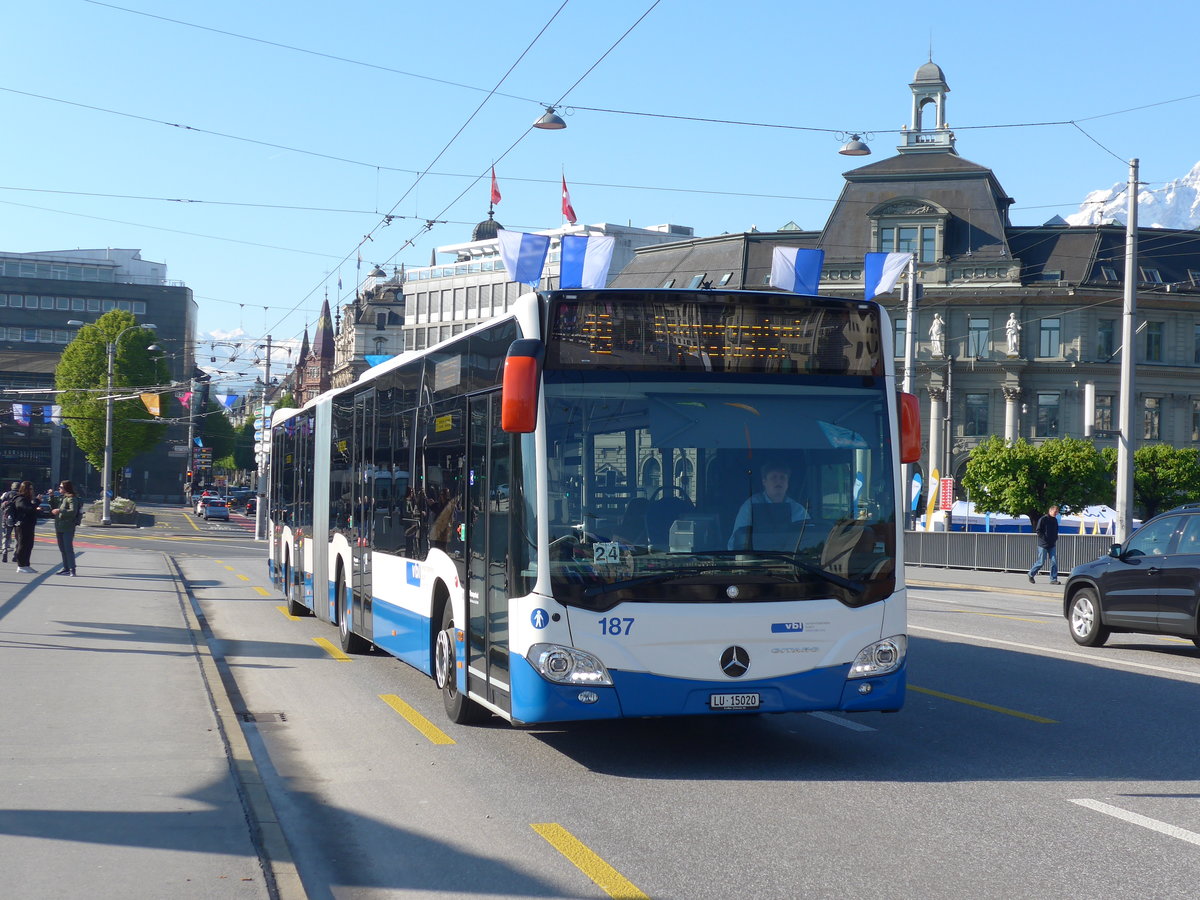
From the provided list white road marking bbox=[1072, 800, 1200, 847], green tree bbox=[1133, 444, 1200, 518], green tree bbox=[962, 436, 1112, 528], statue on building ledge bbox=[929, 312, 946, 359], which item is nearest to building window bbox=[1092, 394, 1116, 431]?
statue on building ledge bbox=[929, 312, 946, 359]

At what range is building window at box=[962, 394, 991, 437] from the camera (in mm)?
67500

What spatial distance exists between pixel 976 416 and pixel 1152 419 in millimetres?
8764

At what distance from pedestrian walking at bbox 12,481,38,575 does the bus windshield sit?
19.4 metres

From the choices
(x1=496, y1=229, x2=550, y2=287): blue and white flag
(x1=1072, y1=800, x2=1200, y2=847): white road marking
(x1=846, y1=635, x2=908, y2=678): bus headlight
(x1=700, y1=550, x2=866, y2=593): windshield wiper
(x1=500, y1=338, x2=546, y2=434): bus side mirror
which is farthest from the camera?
(x1=496, y1=229, x2=550, y2=287): blue and white flag

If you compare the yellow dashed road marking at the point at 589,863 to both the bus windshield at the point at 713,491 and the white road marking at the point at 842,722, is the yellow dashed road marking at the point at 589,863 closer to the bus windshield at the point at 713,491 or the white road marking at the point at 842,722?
the bus windshield at the point at 713,491

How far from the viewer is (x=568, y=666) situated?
8.03 m

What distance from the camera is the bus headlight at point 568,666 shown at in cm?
802

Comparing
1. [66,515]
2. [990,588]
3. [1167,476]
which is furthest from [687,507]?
[1167,476]

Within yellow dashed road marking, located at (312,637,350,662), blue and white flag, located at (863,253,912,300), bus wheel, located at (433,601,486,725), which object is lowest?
yellow dashed road marking, located at (312,637,350,662)

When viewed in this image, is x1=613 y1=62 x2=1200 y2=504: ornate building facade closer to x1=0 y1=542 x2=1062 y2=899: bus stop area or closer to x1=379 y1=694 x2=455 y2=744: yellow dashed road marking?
x1=0 y1=542 x2=1062 y2=899: bus stop area

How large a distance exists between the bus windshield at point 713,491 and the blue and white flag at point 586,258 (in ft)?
33.5

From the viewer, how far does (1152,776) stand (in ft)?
26.7

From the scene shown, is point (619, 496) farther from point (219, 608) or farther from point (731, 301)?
point (219, 608)

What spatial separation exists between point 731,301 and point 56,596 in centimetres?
1477
